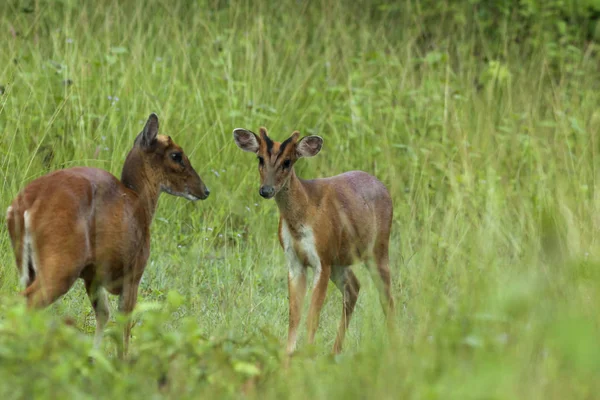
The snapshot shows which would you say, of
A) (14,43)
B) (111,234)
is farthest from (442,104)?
(111,234)

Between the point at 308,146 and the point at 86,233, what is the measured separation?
2.03 meters

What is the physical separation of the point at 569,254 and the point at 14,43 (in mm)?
5768

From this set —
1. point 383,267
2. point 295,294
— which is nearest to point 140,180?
point 295,294

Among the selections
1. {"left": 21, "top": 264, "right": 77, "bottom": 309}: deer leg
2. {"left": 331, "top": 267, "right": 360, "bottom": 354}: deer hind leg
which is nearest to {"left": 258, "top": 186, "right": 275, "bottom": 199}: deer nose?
{"left": 331, "top": 267, "right": 360, "bottom": 354}: deer hind leg

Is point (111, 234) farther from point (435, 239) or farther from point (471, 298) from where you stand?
point (435, 239)

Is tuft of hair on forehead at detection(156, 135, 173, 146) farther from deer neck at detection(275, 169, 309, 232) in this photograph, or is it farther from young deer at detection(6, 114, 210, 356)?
deer neck at detection(275, 169, 309, 232)

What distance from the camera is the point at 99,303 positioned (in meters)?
6.25

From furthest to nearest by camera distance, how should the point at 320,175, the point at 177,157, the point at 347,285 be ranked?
the point at 320,175 → the point at 347,285 → the point at 177,157

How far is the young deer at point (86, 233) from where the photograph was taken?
215 inches

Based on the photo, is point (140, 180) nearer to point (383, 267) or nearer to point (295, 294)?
point (295, 294)

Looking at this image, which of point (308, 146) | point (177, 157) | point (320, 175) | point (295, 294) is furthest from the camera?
point (320, 175)

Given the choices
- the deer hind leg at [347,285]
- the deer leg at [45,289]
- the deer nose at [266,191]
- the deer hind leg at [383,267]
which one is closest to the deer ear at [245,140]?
the deer nose at [266,191]

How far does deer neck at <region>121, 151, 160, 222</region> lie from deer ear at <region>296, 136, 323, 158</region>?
947 mm

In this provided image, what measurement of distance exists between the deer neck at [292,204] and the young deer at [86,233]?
807mm
